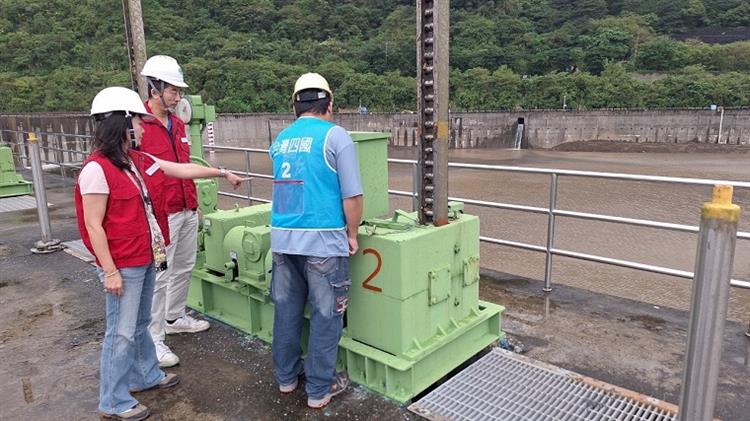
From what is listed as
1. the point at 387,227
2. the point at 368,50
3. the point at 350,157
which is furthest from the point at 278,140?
the point at 368,50

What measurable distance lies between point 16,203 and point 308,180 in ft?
27.7

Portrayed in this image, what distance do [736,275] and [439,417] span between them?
7747 mm

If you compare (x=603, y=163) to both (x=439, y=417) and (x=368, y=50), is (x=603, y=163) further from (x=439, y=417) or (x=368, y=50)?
(x=368, y=50)

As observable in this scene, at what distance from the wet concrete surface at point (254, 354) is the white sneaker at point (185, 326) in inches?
2.5

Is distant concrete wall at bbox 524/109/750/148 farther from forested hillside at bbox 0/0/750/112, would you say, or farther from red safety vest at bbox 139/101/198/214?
red safety vest at bbox 139/101/198/214

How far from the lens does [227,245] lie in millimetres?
3703

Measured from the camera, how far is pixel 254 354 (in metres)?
3.37

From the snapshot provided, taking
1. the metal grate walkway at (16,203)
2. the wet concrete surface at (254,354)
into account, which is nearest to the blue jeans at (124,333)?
the wet concrete surface at (254,354)

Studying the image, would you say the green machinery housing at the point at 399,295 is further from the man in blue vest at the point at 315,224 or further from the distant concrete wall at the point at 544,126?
the distant concrete wall at the point at 544,126

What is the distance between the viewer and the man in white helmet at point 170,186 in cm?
317

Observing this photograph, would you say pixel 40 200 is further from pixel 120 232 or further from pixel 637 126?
pixel 637 126

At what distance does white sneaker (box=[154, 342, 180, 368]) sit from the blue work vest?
131cm

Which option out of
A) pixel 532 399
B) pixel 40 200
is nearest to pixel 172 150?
pixel 532 399

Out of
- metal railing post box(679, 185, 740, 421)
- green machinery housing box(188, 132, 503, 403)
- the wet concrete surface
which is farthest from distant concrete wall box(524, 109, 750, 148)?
metal railing post box(679, 185, 740, 421)
